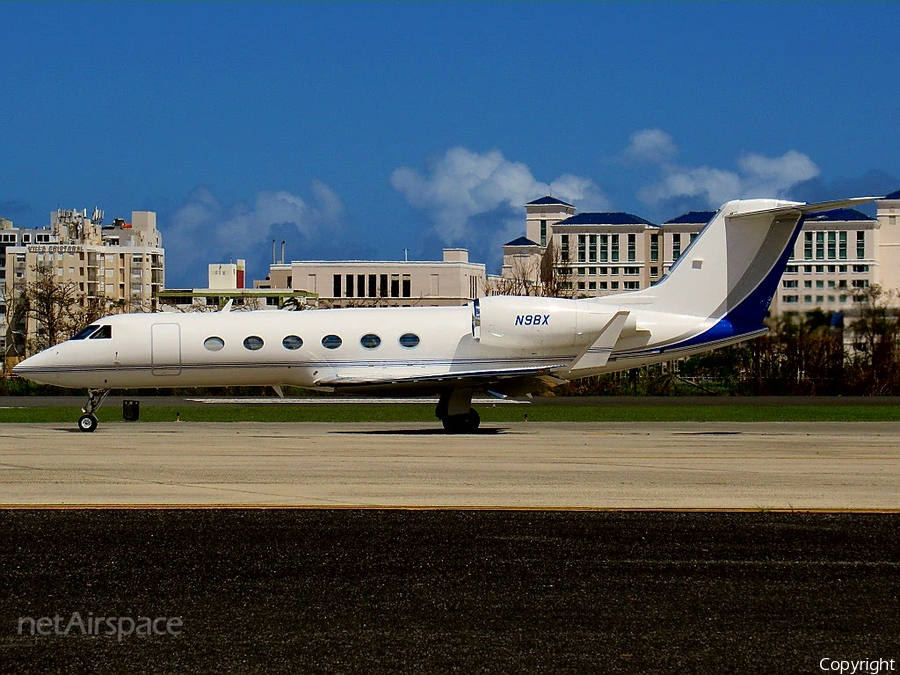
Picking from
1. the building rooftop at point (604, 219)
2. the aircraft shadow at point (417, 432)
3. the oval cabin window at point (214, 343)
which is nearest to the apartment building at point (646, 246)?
the building rooftop at point (604, 219)

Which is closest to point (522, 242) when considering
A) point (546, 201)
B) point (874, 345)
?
point (546, 201)

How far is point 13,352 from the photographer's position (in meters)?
68.8

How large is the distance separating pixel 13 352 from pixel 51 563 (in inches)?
2480

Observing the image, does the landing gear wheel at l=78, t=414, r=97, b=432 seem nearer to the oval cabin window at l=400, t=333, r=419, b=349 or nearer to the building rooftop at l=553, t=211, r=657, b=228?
the oval cabin window at l=400, t=333, r=419, b=349

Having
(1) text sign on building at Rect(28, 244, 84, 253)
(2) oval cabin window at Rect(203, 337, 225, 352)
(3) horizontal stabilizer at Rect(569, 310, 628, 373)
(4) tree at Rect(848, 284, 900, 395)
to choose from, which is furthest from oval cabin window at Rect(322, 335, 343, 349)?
(1) text sign on building at Rect(28, 244, 84, 253)

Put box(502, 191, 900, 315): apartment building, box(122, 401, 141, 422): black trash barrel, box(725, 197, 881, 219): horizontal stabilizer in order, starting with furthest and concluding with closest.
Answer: box(502, 191, 900, 315): apartment building, box(122, 401, 141, 422): black trash barrel, box(725, 197, 881, 219): horizontal stabilizer

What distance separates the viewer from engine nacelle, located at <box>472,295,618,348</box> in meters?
26.9

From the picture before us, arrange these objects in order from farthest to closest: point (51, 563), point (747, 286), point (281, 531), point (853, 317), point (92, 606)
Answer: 1. point (853, 317)
2. point (747, 286)
3. point (281, 531)
4. point (51, 563)
5. point (92, 606)

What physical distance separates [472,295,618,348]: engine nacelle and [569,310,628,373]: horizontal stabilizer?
83 centimetres

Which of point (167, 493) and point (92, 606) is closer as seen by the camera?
point (92, 606)

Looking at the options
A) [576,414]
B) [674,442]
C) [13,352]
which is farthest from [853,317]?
[13,352]

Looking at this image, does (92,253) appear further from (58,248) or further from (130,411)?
(130,411)

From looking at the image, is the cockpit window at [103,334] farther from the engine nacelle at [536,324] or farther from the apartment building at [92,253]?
the apartment building at [92,253]

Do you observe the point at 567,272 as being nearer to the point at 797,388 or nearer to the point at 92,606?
the point at 797,388
